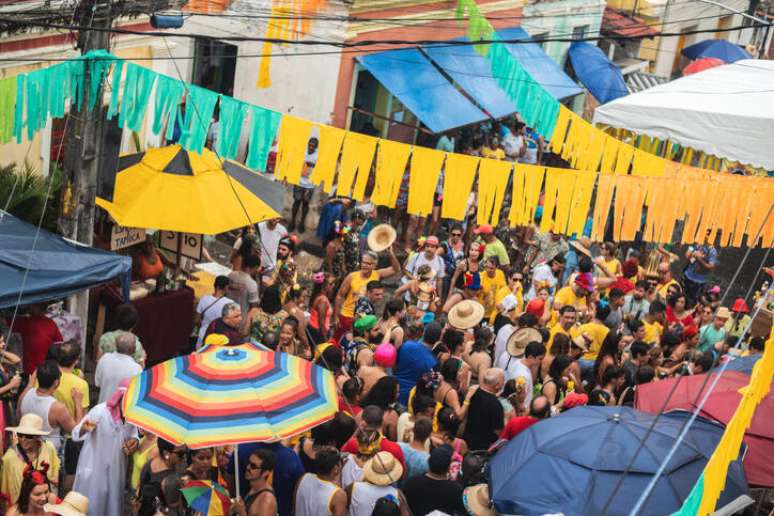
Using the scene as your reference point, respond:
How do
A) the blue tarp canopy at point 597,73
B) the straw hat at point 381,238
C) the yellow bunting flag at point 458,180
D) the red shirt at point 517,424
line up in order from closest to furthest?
1. the red shirt at point 517,424
2. the yellow bunting flag at point 458,180
3. the straw hat at point 381,238
4. the blue tarp canopy at point 597,73

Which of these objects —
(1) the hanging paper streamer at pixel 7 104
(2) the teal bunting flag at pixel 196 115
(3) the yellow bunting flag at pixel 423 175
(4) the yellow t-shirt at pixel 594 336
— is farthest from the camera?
(3) the yellow bunting flag at pixel 423 175

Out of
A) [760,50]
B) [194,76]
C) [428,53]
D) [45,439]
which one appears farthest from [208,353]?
[760,50]

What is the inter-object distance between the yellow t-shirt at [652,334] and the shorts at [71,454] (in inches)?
256

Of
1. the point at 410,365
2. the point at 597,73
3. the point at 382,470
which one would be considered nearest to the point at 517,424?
the point at 410,365

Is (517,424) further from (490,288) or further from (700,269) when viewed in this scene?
(700,269)

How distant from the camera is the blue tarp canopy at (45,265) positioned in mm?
8531

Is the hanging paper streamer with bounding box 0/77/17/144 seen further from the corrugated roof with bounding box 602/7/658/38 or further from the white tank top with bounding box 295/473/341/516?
the corrugated roof with bounding box 602/7/658/38

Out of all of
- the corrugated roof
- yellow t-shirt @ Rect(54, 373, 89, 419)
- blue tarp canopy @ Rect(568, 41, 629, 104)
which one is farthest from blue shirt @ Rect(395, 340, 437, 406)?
the corrugated roof

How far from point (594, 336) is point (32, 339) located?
5.57 meters

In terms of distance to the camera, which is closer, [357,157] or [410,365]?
[410,365]

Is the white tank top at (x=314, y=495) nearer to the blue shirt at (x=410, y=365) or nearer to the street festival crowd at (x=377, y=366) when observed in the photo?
the street festival crowd at (x=377, y=366)

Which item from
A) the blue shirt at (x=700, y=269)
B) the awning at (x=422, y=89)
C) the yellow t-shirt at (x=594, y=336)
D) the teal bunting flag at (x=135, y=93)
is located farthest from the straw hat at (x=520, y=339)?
the awning at (x=422, y=89)

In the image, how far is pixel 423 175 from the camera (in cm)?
1130

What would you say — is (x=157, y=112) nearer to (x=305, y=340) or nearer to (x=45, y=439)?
(x=305, y=340)
